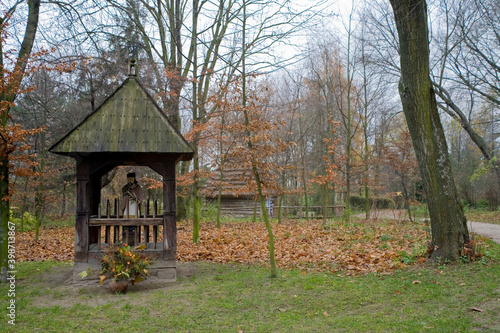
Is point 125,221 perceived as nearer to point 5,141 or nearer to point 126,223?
A: point 126,223

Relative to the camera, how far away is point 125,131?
8.05 metres

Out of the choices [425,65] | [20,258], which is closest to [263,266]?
[425,65]

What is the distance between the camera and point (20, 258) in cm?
1172

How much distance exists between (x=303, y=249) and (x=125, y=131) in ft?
20.9

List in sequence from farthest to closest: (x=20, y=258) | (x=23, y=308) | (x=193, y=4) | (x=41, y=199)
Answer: (x=193, y=4) < (x=41, y=199) < (x=20, y=258) < (x=23, y=308)

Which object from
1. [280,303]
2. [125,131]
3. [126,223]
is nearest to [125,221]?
[126,223]

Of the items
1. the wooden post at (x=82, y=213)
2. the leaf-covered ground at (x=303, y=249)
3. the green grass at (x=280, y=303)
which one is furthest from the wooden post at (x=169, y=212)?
the leaf-covered ground at (x=303, y=249)

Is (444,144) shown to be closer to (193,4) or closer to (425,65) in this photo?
(425,65)

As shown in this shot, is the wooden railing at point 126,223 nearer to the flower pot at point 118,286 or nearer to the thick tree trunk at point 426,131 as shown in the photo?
the flower pot at point 118,286

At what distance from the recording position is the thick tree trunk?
819 centimetres

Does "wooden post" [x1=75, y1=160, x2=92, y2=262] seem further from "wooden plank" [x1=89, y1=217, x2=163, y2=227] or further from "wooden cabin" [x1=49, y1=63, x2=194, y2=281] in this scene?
A: "wooden plank" [x1=89, y1=217, x2=163, y2=227]

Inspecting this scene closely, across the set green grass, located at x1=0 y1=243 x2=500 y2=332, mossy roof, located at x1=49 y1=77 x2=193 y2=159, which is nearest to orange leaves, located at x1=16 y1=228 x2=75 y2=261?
green grass, located at x1=0 y1=243 x2=500 y2=332

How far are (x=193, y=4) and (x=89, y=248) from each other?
43.8 feet

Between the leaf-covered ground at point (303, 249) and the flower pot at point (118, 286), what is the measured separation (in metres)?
3.62
